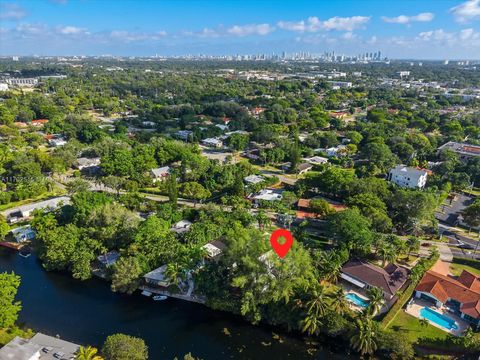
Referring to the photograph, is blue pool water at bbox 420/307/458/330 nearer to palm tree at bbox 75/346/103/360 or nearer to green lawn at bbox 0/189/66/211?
palm tree at bbox 75/346/103/360

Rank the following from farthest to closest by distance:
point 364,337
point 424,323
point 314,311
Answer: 1. point 424,323
2. point 314,311
3. point 364,337

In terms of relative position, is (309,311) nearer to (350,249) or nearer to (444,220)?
(350,249)

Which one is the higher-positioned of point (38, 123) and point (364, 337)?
point (38, 123)

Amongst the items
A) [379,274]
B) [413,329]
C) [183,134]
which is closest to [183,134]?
[183,134]

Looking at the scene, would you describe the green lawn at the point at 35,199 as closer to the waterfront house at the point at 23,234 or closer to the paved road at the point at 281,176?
the waterfront house at the point at 23,234

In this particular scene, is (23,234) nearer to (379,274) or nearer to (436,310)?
(379,274)

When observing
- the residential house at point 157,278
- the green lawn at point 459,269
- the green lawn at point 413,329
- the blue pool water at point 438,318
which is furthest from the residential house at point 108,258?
the green lawn at point 459,269
